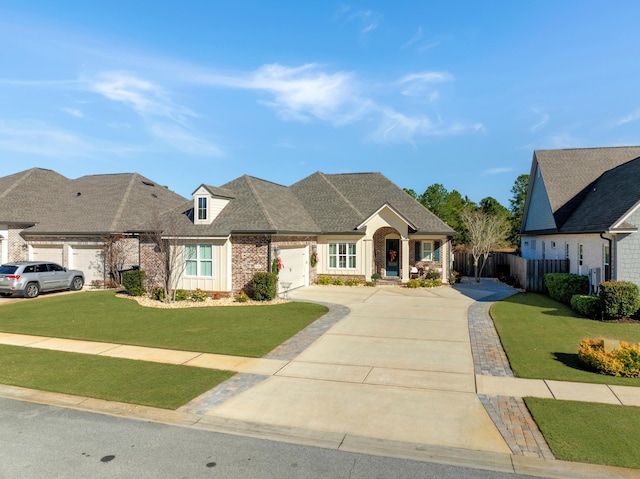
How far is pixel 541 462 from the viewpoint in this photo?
5.78m

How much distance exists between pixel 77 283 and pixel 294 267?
12799 millimetres

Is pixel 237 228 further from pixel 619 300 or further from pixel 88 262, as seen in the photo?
pixel 619 300

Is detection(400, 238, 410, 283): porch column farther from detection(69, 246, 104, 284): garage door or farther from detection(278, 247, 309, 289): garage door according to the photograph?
detection(69, 246, 104, 284): garage door

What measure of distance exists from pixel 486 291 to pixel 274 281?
39.9ft

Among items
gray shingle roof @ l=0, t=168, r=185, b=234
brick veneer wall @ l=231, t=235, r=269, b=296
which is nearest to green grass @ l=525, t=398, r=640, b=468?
brick veneer wall @ l=231, t=235, r=269, b=296

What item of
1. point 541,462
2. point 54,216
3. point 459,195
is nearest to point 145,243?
point 54,216

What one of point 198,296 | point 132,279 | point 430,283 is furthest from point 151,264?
point 430,283

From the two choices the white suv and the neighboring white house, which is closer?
the neighboring white house

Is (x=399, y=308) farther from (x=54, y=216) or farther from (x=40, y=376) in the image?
(x=54, y=216)

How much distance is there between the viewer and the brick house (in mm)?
20469

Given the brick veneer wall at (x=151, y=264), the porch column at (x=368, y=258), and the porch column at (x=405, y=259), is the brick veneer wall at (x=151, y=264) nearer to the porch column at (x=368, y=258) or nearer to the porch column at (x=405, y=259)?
the porch column at (x=368, y=258)

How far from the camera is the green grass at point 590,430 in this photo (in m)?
5.82

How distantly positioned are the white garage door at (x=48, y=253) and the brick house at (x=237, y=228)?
75 mm

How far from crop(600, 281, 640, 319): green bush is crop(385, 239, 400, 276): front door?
42.7ft
